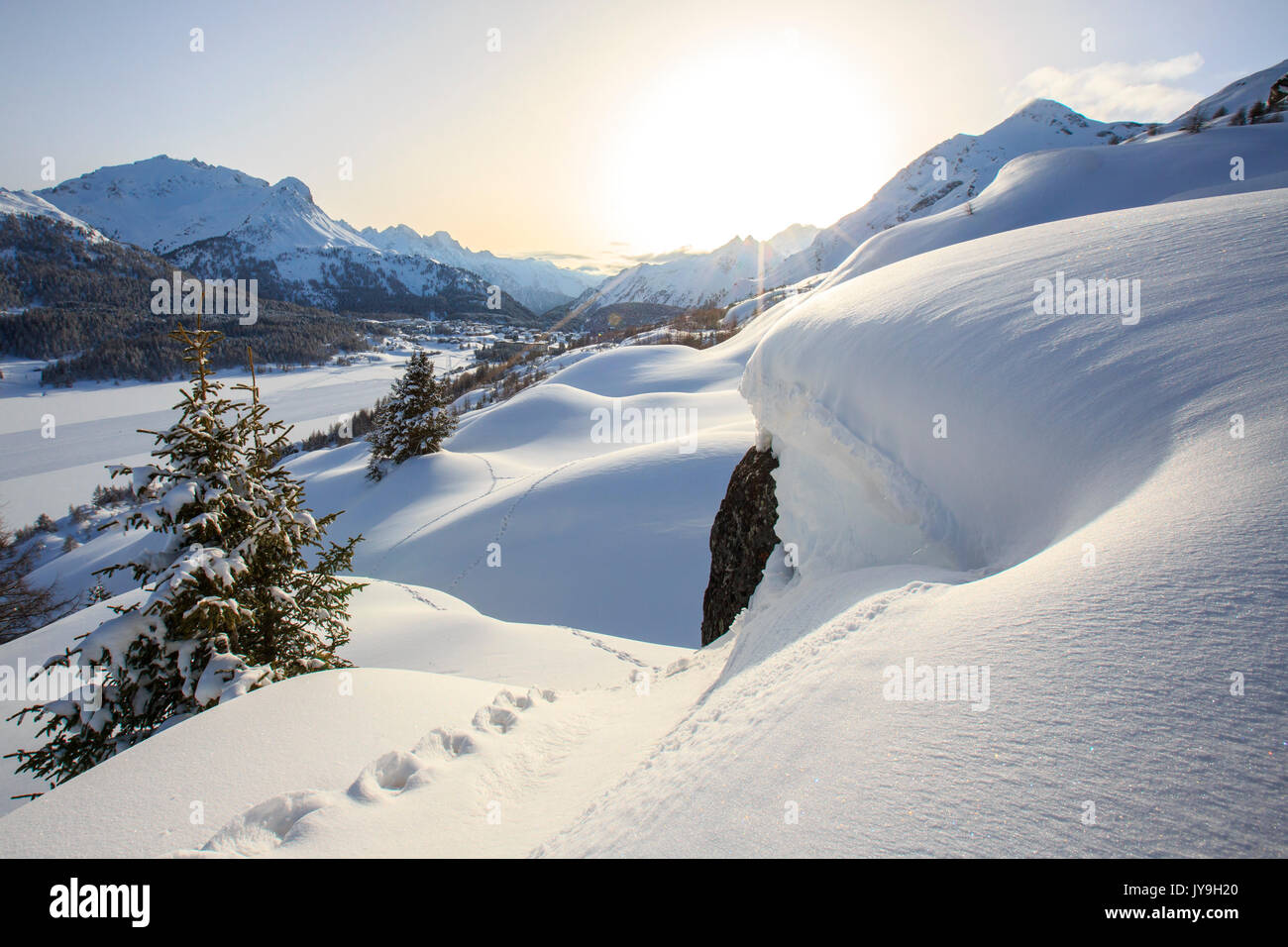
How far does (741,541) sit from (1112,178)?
66.7 feet

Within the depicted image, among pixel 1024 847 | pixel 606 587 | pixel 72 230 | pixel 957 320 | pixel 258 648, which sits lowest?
pixel 606 587

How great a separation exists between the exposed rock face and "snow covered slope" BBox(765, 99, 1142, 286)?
401ft

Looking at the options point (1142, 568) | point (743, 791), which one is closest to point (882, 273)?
point (1142, 568)

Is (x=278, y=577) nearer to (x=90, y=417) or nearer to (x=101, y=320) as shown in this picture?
(x=90, y=417)

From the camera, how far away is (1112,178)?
17.8 meters

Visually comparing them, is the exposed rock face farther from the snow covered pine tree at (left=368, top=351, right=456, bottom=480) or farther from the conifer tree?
the snow covered pine tree at (left=368, top=351, right=456, bottom=480)

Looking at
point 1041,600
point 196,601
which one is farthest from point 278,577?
point 1041,600

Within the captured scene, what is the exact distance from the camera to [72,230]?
524 feet

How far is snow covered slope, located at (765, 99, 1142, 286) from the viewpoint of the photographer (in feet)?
382

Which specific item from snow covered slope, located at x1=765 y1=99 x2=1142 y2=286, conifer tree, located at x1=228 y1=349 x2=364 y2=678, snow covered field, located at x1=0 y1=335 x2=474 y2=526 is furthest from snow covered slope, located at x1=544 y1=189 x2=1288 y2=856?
snow covered slope, located at x1=765 y1=99 x2=1142 y2=286

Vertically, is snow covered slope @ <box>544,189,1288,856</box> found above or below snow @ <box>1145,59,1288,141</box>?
below
